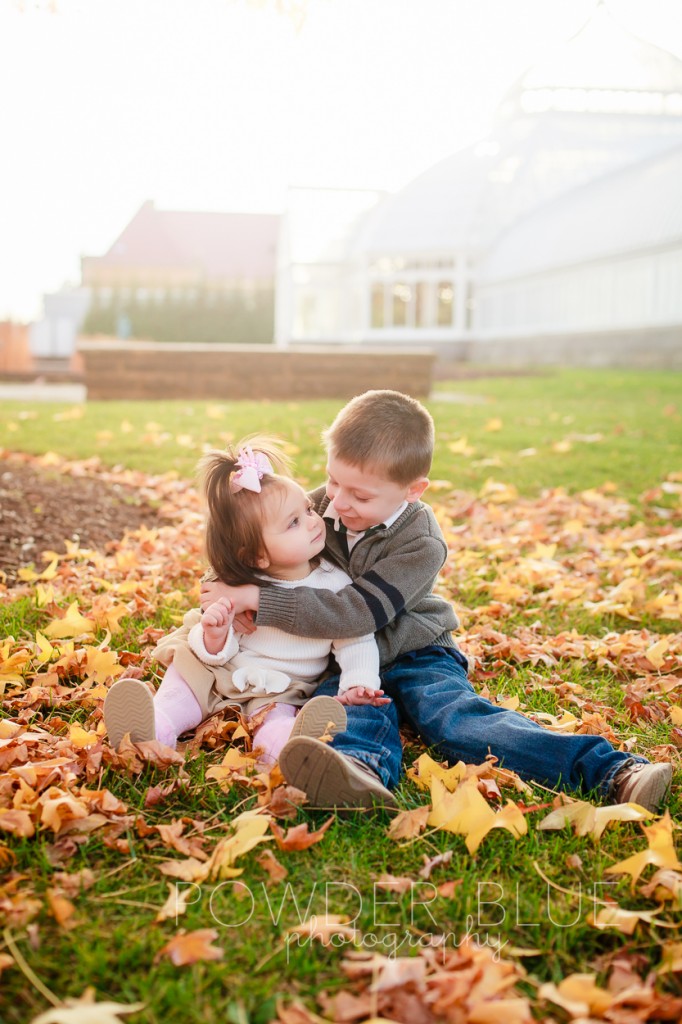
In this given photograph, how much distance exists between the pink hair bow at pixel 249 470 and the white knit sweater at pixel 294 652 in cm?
30

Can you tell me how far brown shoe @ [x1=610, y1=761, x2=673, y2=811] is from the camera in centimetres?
215

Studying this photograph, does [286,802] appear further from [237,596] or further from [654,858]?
[654,858]

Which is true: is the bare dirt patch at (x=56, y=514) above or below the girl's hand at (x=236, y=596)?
below

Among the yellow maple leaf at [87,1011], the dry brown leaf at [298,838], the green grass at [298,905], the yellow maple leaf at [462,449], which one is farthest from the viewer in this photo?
the yellow maple leaf at [462,449]

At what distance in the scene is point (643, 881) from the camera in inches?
74.5

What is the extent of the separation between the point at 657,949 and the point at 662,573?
2.97 meters

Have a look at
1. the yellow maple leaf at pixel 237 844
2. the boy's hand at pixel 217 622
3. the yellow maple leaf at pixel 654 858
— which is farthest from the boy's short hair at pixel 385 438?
the yellow maple leaf at pixel 654 858

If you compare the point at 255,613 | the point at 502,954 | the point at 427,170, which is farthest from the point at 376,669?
the point at 427,170

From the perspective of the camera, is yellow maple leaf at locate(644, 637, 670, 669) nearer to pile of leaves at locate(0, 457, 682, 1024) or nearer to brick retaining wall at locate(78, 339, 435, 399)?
pile of leaves at locate(0, 457, 682, 1024)

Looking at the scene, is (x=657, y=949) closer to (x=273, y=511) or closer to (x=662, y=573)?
(x=273, y=511)

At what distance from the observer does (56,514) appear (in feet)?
16.0

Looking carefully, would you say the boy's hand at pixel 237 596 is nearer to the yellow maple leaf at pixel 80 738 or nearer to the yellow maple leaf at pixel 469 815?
the yellow maple leaf at pixel 80 738

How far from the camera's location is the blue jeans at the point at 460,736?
2262 millimetres

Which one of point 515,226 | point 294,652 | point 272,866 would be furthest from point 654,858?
point 515,226
